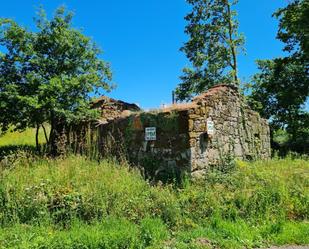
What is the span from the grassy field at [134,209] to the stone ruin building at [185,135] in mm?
1003

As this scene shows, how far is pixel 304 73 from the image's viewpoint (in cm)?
2381

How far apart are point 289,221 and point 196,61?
753 inches

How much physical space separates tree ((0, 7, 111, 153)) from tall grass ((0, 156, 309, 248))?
5031 mm

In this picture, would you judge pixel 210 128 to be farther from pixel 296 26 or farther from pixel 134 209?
pixel 296 26

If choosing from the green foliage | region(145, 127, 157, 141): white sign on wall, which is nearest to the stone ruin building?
region(145, 127, 157, 141): white sign on wall

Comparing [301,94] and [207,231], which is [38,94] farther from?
[301,94]

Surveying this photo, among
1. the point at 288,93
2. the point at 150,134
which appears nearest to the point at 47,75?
the point at 150,134

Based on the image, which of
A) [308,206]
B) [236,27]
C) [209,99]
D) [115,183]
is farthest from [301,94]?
[115,183]

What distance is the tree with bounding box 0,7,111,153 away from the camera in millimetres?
13742

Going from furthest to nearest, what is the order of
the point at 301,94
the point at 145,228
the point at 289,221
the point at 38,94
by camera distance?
the point at 301,94 < the point at 38,94 < the point at 289,221 < the point at 145,228

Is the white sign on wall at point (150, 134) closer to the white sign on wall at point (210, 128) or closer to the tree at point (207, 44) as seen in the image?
the white sign on wall at point (210, 128)

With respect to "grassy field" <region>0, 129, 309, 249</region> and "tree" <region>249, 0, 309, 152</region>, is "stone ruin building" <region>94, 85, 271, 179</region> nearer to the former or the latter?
"grassy field" <region>0, 129, 309, 249</region>

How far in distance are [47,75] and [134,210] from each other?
29.7ft

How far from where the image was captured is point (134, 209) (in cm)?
728
